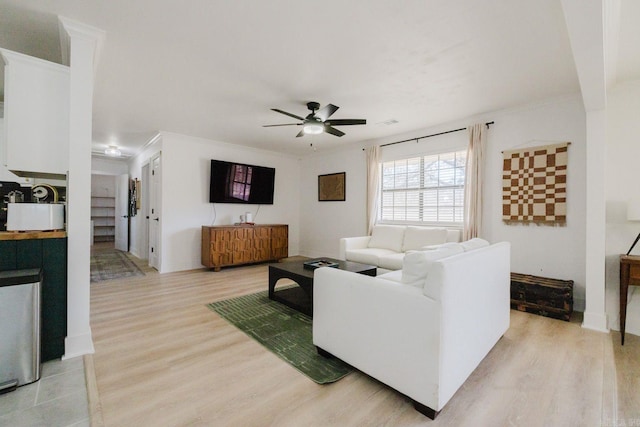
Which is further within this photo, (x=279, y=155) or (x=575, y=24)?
(x=279, y=155)

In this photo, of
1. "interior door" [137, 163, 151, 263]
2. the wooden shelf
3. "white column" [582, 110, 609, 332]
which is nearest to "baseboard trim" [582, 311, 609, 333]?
"white column" [582, 110, 609, 332]

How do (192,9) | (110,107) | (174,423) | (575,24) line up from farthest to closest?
(110,107) → (192,9) → (575,24) → (174,423)

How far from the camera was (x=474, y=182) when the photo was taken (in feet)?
12.9

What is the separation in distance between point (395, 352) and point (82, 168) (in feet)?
8.43

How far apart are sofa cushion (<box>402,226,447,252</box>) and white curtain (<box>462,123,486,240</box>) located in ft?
1.09

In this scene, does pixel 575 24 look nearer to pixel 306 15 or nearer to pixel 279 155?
pixel 306 15

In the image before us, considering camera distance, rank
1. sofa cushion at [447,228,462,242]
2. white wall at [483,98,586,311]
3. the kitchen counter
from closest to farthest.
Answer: the kitchen counter < white wall at [483,98,586,311] < sofa cushion at [447,228,462,242]

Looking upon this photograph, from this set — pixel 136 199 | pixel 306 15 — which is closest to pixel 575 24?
pixel 306 15

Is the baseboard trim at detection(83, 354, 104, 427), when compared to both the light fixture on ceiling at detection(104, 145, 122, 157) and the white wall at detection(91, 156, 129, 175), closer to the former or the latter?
the light fixture on ceiling at detection(104, 145, 122, 157)

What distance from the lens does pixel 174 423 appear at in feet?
4.73

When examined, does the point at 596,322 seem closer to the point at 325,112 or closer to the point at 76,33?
the point at 325,112

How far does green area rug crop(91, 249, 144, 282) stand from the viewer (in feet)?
14.9

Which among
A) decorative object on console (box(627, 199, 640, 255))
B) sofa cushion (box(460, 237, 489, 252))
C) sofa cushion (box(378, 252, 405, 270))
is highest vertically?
decorative object on console (box(627, 199, 640, 255))

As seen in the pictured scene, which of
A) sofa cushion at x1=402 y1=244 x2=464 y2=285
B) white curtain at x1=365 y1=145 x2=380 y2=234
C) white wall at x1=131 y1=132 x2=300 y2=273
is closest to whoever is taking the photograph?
sofa cushion at x1=402 y1=244 x2=464 y2=285
